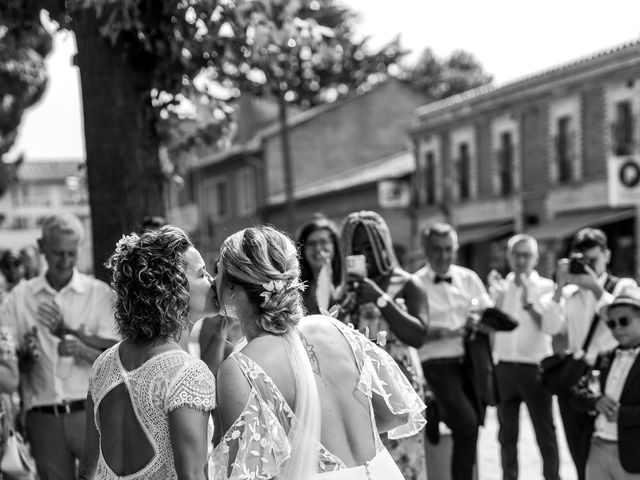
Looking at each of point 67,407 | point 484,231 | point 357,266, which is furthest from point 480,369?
point 484,231

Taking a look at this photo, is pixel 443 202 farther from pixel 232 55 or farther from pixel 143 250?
pixel 143 250

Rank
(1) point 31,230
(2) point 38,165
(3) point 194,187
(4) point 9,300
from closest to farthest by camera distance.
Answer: (4) point 9,300 → (3) point 194,187 → (1) point 31,230 → (2) point 38,165

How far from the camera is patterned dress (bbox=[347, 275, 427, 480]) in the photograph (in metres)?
5.48

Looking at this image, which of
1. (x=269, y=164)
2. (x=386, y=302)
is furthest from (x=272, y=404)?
(x=269, y=164)

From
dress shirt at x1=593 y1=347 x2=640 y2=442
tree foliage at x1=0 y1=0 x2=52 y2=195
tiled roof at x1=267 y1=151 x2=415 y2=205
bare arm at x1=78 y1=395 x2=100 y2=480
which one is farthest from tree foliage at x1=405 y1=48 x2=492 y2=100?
bare arm at x1=78 y1=395 x2=100 y2=480

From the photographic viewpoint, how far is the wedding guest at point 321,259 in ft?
18.3

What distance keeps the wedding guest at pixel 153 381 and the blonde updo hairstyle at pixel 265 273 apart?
0.87ft

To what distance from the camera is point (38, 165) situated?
9912 centimetres

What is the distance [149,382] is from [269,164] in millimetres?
39142

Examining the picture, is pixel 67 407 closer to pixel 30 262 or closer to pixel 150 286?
pixel 150 286

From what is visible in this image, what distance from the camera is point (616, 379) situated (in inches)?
220

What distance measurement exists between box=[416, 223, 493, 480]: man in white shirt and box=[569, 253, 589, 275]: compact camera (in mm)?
736

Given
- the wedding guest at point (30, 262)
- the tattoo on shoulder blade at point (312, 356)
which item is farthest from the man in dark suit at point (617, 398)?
the wedding guest at point (30, 262)

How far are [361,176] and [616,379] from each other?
3158 cm
